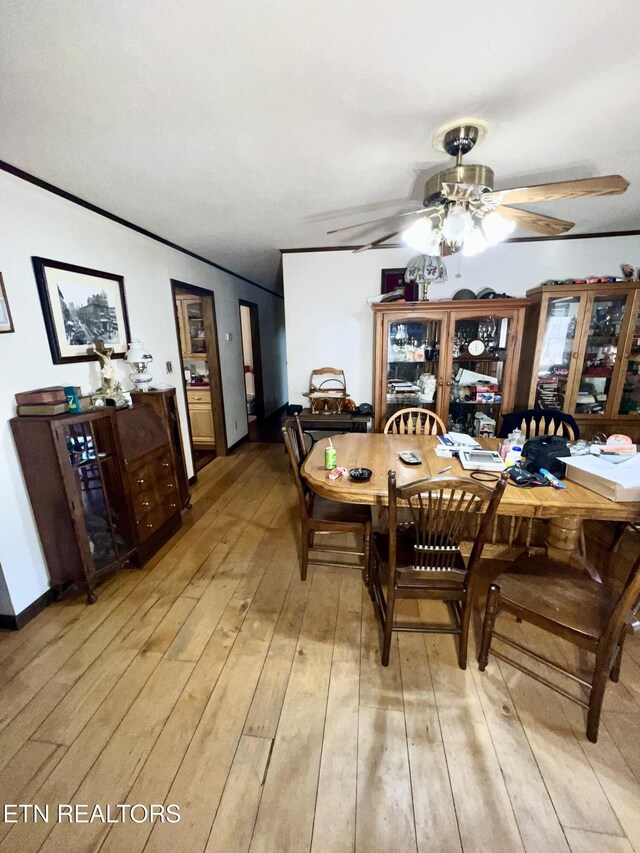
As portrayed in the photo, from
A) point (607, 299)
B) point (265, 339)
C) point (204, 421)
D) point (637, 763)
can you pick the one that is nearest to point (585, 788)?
point (637, 763)

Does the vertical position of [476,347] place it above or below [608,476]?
above

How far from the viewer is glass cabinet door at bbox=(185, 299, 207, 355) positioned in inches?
173

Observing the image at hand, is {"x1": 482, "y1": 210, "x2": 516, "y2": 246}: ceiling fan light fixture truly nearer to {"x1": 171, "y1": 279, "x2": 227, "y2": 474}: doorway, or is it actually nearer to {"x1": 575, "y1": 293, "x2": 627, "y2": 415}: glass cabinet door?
{"x1": 575, "y1": 293, "x2": 627, "y2": 415}: glass cabinet door

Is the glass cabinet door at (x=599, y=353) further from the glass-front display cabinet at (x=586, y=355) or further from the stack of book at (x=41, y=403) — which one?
the stack of book at (x=41, y=403)

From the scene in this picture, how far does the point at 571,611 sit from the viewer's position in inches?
51.0

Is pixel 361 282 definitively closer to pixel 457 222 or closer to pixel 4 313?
pixel 457 222

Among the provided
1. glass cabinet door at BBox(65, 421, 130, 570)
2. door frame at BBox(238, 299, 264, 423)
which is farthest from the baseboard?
door frame at BBox(238, 299, 264, 423)

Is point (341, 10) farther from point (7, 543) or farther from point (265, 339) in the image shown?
point (265, 339)

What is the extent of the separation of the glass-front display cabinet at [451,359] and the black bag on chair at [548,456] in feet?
4.80

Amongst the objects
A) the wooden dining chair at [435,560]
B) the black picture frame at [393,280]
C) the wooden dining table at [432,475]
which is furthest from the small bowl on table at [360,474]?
the black picture frame at [393,280]

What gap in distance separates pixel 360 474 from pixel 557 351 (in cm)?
263

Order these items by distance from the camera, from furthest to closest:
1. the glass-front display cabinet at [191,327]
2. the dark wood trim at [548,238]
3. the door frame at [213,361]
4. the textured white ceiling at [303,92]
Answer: the glass-front display cabinet at [191,327] < the door frame at [213,361] < the dark wood trim at [548,238] < the textured white ceiling at [303,92]

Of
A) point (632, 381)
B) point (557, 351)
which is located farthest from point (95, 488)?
point (632, 381)

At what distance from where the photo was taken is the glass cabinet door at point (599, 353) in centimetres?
300
